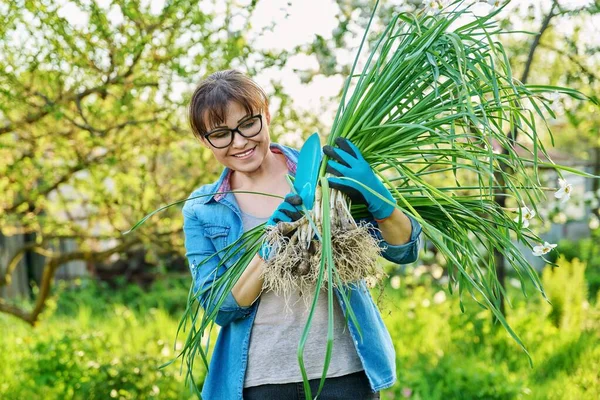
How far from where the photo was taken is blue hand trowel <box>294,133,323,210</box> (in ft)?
4.88

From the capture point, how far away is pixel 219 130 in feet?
5.31

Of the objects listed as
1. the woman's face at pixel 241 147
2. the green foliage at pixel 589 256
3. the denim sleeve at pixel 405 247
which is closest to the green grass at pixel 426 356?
the green foliage at pixel 589 256

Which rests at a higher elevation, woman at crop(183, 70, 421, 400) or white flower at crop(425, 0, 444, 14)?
white flower at crop(425, 0, 444, 14)

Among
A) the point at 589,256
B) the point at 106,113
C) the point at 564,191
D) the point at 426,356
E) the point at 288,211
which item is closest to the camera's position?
the point at 288,211

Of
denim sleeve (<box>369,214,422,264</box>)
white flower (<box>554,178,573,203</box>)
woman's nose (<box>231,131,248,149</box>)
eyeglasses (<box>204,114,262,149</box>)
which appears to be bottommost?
denim sleeve (<box>369,214,422,264</box>)

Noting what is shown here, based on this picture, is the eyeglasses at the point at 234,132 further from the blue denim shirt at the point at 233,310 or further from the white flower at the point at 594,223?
the white flower at the point at 594,223

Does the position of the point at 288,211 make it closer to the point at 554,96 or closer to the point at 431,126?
the point at 431,126

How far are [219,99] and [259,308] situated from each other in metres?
0.50

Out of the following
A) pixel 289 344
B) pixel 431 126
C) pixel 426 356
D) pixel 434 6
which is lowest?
pixel 426 356

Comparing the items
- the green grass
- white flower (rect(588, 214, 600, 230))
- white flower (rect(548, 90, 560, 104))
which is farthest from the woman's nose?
white flower (rect(588, 214, 600, 230))

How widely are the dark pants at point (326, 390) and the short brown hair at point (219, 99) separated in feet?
2.03

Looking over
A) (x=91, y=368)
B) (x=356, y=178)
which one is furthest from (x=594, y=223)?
(x=356, y=178)

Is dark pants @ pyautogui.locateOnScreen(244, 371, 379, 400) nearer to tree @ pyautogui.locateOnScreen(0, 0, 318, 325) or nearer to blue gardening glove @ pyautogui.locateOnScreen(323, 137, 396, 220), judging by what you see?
blue gardening glove @ pyautogui.locateOnScreen(323, 137, 396, 220)

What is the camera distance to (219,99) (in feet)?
5.30
